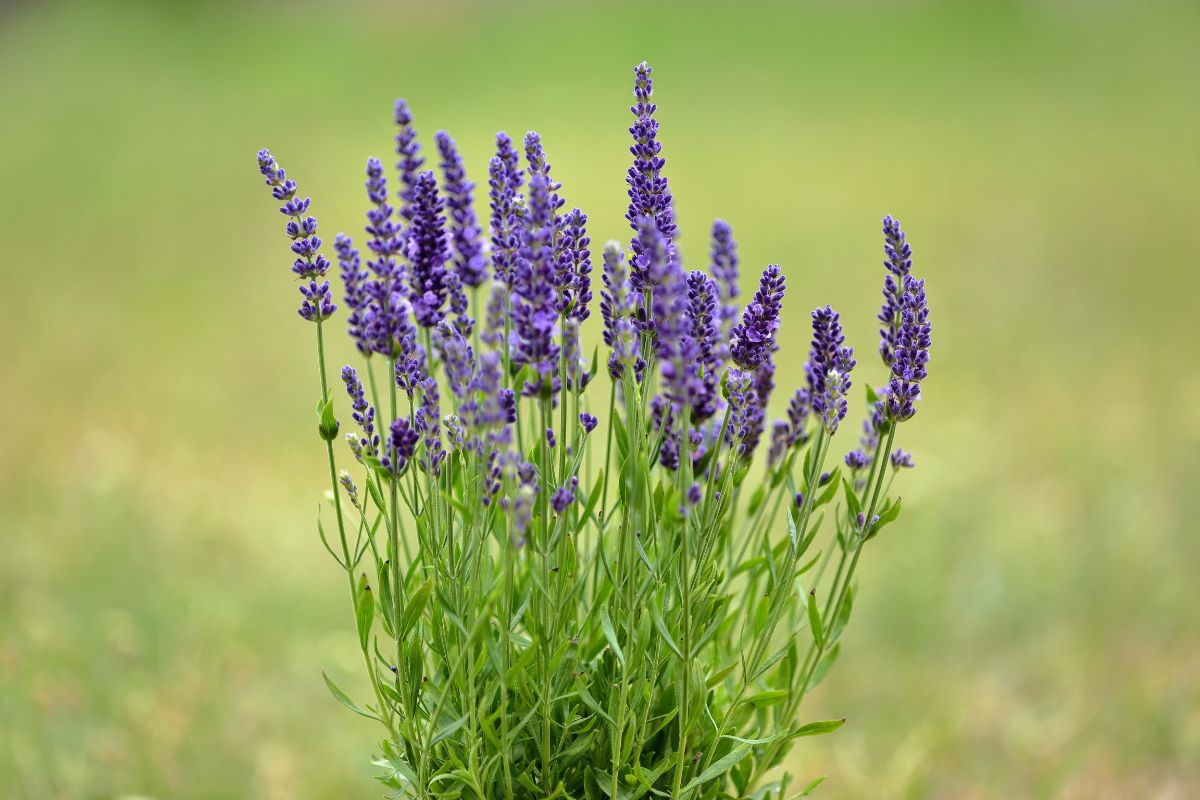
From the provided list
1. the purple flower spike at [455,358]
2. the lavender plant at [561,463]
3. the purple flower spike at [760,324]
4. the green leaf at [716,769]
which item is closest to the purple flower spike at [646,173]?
the lavender plant at [561,463]

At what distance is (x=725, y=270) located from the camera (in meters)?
1.31

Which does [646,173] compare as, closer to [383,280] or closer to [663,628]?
[383,280]

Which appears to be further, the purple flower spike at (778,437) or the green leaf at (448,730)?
the purple flower spike at (778,437)

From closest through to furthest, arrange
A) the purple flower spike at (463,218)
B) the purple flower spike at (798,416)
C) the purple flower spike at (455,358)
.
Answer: the purple flower spike at (455,358) → the purple flower spike at (463,218) → the purple flower spike at (798,416)

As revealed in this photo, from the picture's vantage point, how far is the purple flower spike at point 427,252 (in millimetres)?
1102

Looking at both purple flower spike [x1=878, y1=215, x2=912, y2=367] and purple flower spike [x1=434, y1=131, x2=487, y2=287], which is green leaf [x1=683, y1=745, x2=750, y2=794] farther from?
purple flower spike [x1=434, y1=131, x2=487, y2=287]

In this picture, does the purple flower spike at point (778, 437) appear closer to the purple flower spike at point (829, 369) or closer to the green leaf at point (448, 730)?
the purple flower spike at point (829, 369)

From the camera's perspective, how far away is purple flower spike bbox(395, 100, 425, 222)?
1050mm

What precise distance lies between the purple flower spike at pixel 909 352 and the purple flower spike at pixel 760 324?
5.5 inches

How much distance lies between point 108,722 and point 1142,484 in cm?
289

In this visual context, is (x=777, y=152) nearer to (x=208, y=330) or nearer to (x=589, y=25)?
(x=589, y=25)

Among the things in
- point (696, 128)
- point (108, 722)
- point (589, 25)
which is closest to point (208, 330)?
point (108, 722)

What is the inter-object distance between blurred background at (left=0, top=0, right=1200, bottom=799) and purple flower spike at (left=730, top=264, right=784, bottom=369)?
1290mm

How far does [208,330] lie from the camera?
4156mm
